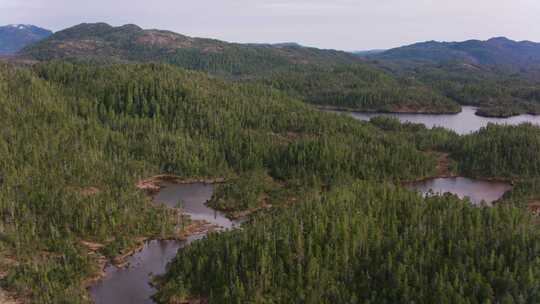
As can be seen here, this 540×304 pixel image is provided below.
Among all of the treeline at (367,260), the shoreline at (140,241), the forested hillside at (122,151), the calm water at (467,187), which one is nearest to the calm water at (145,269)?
the shoreline at (140,241)

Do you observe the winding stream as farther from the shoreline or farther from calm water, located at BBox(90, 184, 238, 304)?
the shoreline

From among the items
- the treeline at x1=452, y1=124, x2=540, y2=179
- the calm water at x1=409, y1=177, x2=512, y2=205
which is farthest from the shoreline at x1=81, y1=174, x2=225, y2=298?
→ the treeline at x1=452, y1=124, x2=540, y2=179

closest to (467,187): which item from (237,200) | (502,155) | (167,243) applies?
(502,155)

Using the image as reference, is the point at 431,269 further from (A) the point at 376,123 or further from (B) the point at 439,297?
(A) the point at 376,123

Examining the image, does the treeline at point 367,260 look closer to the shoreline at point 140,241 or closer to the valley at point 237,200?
the valley at point 237,200

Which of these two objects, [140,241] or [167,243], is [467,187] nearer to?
[167,243]
